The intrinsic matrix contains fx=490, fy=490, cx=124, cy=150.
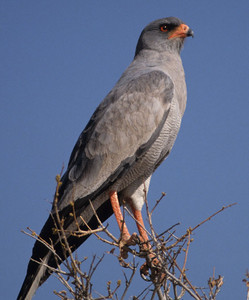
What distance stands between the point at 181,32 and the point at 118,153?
194cm

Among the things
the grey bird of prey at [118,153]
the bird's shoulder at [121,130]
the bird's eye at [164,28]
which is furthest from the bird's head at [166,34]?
the bird's shoulder at [121,130]

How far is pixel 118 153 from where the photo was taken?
461 cm

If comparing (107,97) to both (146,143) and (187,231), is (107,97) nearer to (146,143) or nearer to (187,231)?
(146,143)

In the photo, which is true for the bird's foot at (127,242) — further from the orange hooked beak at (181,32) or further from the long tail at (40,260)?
the orange hooked beak at (181,32)

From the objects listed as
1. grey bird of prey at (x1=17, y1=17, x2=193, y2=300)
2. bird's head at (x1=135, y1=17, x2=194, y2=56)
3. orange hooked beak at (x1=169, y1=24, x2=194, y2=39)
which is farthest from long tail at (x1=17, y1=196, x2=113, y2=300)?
orange hooked beak at (x1=169, y1=24, x2=194, y2=39)

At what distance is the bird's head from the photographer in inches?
225

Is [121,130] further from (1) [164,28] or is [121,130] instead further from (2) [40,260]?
(1) [164,28]

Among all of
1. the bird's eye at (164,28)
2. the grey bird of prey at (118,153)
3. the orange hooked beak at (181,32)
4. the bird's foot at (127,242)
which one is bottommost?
the bird's foot at (127,242)

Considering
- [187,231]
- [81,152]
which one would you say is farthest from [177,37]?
[187,231]

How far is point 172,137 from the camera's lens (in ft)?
15.8

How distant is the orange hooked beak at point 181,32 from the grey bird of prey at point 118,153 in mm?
805

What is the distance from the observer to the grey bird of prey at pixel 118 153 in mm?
4414

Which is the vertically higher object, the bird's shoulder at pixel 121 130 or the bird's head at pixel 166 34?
the bird's head at pixel 166 34

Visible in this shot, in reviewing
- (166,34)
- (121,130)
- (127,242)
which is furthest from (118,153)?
(166,34)
